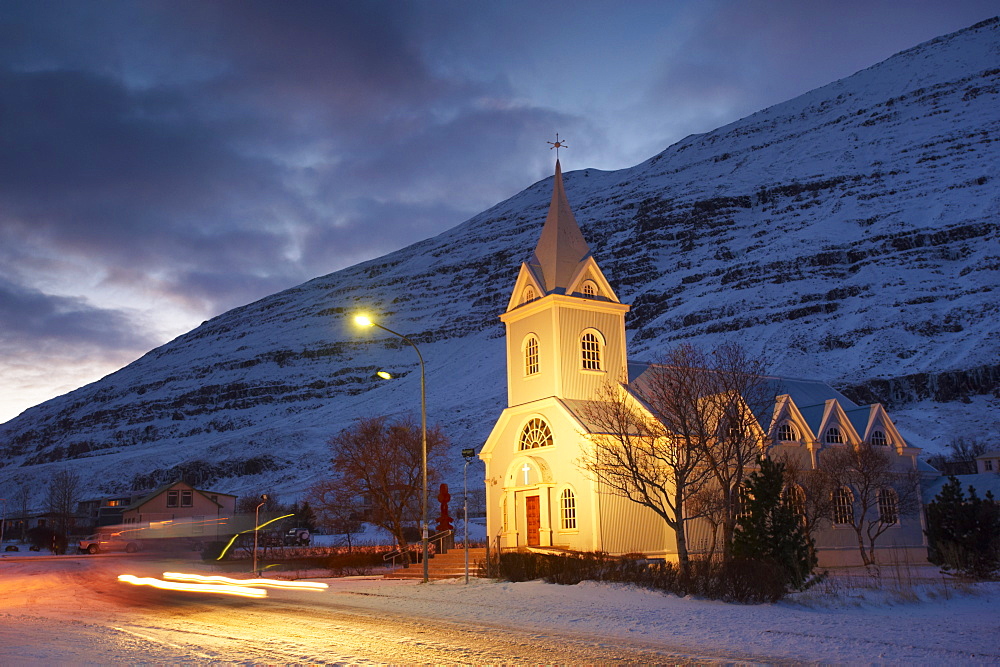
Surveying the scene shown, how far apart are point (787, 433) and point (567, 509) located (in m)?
11.6

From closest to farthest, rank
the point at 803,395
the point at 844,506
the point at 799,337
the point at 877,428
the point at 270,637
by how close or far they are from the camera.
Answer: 1. the point at 270,637
2. the point at 844,506
3. the point at 877,428
4. the point at 803,395
5. the point at 799,337

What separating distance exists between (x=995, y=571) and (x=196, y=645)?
25191mm

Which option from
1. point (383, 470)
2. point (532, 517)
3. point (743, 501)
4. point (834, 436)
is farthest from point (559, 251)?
point (834, 436)

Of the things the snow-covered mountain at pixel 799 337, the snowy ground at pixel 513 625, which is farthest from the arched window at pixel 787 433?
the snow-covered mountain at pixel 799 337

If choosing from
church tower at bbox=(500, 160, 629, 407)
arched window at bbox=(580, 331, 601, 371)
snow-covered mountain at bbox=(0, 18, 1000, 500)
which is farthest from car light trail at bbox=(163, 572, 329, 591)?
snow-covered mountain at bbox=(0, 18, 1000, 500)

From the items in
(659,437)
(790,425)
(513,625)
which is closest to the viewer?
(513,625)

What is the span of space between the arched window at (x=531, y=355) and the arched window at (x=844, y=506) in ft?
47.9

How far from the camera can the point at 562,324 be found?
33594 mm

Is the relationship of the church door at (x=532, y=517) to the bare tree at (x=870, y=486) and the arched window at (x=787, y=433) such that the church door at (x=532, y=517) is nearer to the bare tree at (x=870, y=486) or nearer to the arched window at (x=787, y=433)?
the arched window at (x=787, y=433)

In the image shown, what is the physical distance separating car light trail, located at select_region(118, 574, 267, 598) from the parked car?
34.4 m

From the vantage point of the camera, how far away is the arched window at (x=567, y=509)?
3114 centimetres

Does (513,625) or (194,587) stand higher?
(513,625)

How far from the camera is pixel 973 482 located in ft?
153

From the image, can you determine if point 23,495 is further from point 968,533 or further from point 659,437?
point 968,533
